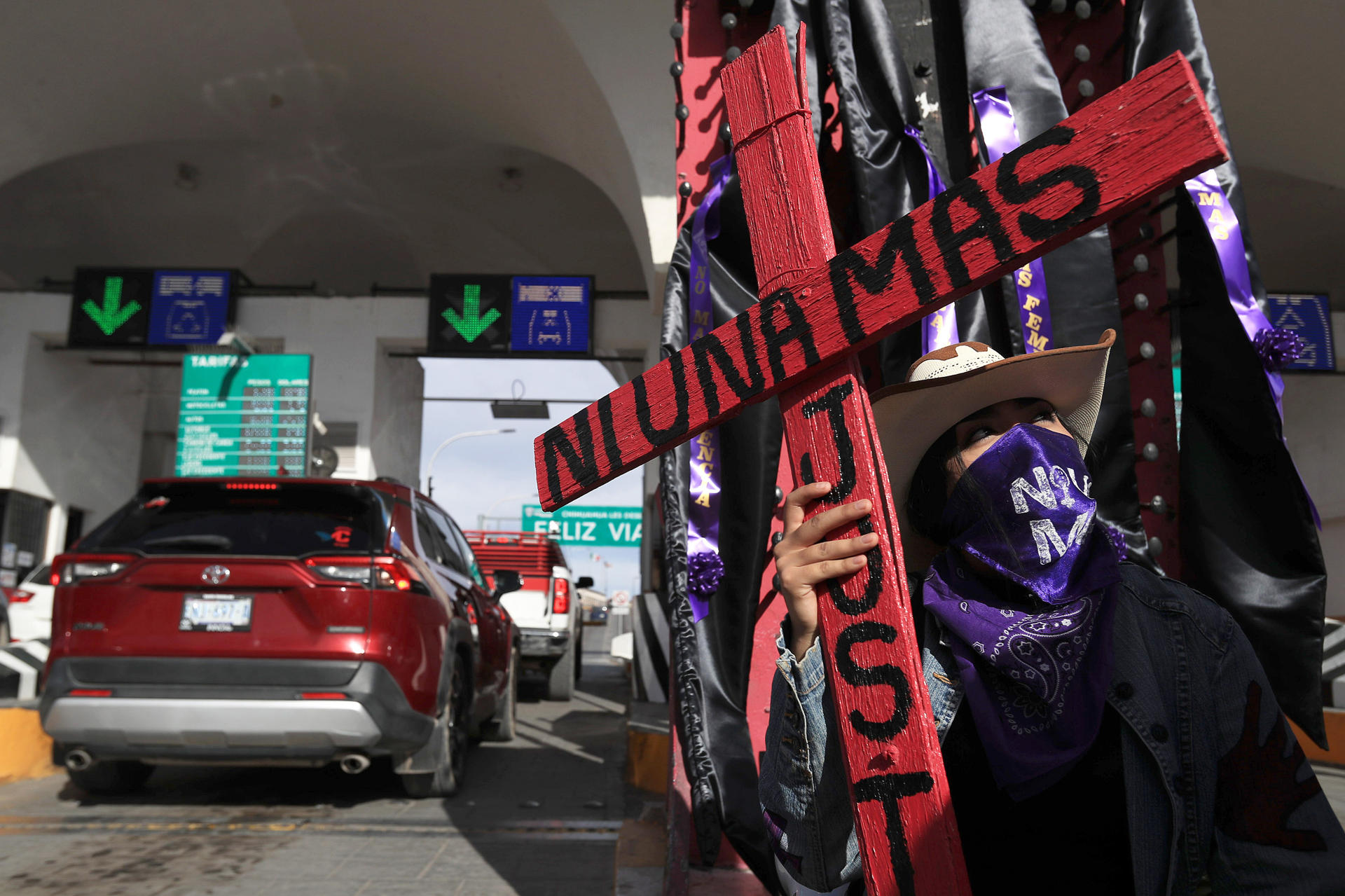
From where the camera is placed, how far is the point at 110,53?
1051cm

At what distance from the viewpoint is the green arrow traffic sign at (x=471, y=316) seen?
39.2 ft

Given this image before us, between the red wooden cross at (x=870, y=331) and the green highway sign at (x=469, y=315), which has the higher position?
the green highway sign at (x=469, y=315)

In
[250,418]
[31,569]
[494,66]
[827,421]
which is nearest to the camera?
[827,421]

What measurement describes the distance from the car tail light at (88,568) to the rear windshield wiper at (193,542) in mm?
152

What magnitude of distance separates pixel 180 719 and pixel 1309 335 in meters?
12.9

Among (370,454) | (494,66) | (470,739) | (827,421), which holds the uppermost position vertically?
(494,66)

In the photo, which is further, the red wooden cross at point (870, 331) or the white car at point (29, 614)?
the white car at point (29, 614)

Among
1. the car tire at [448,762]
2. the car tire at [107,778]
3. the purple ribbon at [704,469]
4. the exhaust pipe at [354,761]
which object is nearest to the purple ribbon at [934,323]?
the purple ribbon at [704,469]

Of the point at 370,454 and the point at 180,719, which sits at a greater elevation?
the point at 370,454

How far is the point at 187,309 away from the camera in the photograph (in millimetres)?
12141

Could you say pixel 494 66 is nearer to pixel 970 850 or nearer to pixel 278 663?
pixel 278 663

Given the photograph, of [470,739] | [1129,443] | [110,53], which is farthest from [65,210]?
[1129,443]

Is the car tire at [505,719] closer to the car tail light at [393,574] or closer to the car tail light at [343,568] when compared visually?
the car tail light at [393,574]

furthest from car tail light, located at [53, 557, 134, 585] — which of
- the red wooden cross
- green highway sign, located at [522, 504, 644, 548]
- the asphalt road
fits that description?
green highway sign, located at [522, 504, 644, 548]
